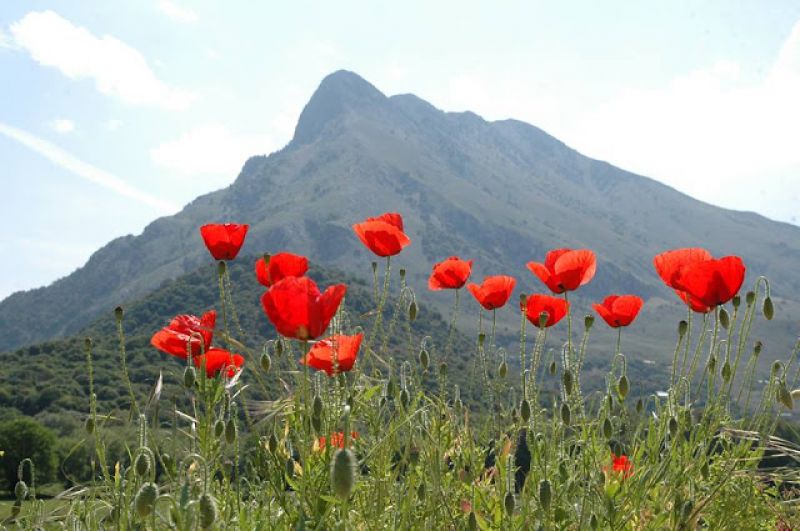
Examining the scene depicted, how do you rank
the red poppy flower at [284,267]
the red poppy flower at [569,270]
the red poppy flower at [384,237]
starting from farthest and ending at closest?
the red poppy flower at [384,237], the red poppy flower at [569,270], the red poppy flower at [284,267]

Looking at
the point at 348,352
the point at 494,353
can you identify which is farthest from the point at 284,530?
the point at 494,353

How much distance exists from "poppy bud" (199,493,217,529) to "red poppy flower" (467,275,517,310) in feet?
7.12

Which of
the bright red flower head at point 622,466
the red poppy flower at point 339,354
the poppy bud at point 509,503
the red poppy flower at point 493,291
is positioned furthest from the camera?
the red poppy flower at point 493,291

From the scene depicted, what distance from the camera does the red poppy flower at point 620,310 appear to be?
3.30 meters

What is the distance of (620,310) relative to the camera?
3381 millimetres

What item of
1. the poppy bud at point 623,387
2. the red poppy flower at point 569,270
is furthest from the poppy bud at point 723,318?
the red poppy flower at point 569,270

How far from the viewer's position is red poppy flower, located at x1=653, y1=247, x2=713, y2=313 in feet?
9.68

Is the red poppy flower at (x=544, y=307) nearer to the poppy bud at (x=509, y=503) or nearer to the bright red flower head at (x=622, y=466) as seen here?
the bright red flower head at (x=622, y=466)

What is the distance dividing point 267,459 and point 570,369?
1.13 metres

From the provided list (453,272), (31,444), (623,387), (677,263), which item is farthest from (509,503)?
(31,444)

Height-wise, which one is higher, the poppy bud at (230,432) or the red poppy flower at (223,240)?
the red poppy flower at (223,240)

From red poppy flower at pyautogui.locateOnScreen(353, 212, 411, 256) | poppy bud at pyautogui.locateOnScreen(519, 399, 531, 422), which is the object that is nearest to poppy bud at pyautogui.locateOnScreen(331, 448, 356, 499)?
poppy bud at pyautogui.locateOnScreen(519, 399, 531, 422)

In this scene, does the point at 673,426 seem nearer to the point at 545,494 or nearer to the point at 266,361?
the point at 545,494

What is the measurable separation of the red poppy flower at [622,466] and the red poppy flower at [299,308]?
1.34 meters
